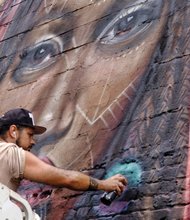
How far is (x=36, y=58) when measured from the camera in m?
6.57

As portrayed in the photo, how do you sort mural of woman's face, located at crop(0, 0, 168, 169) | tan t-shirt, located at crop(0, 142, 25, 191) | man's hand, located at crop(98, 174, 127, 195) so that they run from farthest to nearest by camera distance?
mural of woman's face, located at crop(0, 0, 168, 169) → man's hand, located at crop(98, 174, 127, 195) → tan t-shirt, located at crop(0, 142, 25, 191)

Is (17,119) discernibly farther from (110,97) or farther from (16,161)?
(110,97)

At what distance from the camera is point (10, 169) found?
145 inches

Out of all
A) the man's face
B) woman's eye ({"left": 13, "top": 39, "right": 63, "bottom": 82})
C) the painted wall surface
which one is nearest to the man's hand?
the painted wall surface

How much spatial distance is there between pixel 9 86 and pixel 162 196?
2874 millimetres

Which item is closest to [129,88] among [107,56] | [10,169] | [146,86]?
[146,86]

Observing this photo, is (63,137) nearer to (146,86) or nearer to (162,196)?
(146,86)

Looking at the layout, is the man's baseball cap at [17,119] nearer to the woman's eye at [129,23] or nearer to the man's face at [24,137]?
the man's face at [24,137]

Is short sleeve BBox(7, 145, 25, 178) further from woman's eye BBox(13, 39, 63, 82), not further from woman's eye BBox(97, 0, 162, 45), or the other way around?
woman's eye BBox(13, 39, 63, 82)

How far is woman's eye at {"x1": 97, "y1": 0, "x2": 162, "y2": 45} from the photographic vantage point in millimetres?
5574

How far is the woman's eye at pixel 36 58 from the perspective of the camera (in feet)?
20.9

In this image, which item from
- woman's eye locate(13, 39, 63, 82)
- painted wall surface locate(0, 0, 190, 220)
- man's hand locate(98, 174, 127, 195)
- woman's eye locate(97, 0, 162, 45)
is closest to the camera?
man's hand locate(98, 174, 127, 195)

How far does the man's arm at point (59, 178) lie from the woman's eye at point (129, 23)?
1.96m

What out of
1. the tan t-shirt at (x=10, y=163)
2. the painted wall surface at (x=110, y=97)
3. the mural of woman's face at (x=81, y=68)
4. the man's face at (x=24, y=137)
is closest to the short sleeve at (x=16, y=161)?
the tan t-shirt at (x=10, y=163)
